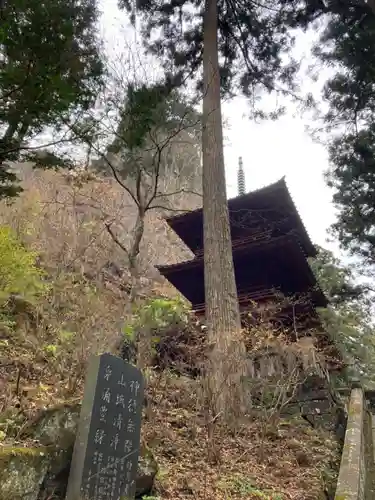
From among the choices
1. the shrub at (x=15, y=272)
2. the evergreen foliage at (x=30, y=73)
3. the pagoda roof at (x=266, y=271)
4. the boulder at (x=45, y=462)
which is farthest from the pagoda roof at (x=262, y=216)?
the boulder at (x=45, y=462)

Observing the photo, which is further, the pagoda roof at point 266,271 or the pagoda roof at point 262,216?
the pagoda roof at point 262,216

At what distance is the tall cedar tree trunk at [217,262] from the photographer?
5.65 m

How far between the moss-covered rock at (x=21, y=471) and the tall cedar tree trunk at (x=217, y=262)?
2.49 metres

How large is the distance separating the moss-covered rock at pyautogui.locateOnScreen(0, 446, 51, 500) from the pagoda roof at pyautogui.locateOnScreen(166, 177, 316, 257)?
28.4 feet

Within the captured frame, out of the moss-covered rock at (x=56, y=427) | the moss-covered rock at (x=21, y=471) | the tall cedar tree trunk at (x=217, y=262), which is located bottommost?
the moss-covered rock at (x=21, y=471)

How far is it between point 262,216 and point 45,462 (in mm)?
9654

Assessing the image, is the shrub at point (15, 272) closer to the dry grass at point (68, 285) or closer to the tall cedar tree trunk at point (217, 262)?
the dry grass at point (68, 285)

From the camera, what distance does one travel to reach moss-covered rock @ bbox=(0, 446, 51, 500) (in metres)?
3.10

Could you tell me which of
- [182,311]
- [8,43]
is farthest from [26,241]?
[8,43]

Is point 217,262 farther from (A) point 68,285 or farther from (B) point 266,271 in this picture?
(A) point 68,285

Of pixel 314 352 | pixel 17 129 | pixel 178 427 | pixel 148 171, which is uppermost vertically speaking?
pixel 148 171

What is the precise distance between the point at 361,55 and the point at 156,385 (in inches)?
348

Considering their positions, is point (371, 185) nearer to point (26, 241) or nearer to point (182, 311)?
point (182, 311)

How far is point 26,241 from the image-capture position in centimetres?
1387
